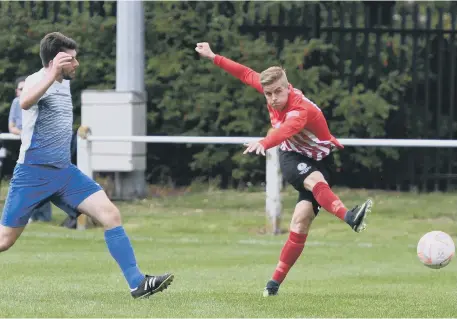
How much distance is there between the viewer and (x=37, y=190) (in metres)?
8.55

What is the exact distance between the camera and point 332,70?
17.6 meters

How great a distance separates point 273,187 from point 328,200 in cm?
535

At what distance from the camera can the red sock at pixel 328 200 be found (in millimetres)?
9125

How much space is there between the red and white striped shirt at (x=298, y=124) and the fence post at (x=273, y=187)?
470 centimetres

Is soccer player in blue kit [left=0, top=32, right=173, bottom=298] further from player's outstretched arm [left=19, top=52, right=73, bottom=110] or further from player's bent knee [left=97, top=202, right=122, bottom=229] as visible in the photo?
player's outstretched arm [left=19, top=52, right=73, bottom=110]

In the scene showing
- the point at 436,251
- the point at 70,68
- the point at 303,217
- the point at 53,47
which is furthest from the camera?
the point at 303,217

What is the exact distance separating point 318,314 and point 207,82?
9.73m

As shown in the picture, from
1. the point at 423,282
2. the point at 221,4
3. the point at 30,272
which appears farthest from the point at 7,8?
the point at 423,282

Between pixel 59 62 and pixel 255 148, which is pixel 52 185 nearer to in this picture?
pixel 59 62

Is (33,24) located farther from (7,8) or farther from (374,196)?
(374,196)

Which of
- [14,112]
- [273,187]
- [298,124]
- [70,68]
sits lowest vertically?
[273,187]

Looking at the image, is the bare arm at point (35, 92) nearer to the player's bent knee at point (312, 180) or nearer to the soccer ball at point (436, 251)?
the player's bent knee at point (312, 180)

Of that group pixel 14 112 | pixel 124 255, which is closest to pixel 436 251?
pixel 124 255

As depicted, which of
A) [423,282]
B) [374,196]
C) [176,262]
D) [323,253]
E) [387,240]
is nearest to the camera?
[423,282]
